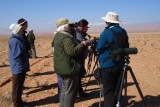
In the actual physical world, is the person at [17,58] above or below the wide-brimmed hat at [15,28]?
below

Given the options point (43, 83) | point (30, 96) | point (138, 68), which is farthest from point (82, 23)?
point (138, 68)

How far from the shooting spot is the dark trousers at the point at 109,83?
19.5 ft

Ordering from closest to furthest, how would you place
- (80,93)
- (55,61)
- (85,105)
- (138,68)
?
1. (55,61)
2. (85,105)
3. (80,93)
4. (138,68)

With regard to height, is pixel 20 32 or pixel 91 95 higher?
pixel 20 32

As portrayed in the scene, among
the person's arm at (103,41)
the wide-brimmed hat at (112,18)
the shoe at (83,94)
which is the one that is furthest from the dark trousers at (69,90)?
the shoe at (83,94)

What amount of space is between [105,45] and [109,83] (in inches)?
29.9

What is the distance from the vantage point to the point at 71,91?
18.8ft

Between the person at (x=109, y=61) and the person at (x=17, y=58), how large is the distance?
1893 millimetres

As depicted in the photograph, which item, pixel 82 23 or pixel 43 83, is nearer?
pixel 82 23

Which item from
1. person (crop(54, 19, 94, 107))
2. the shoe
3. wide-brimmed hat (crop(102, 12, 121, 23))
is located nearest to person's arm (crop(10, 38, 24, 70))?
person (crop(54, 19, 94, 107))

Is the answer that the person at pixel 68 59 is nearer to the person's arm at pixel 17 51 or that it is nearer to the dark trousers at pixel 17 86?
the person's arm at pixel 17 51

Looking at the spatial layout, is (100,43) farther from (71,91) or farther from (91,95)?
(91,95)

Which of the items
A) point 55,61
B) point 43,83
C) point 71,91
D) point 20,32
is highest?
point 20,32

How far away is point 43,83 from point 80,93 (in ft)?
9.18
